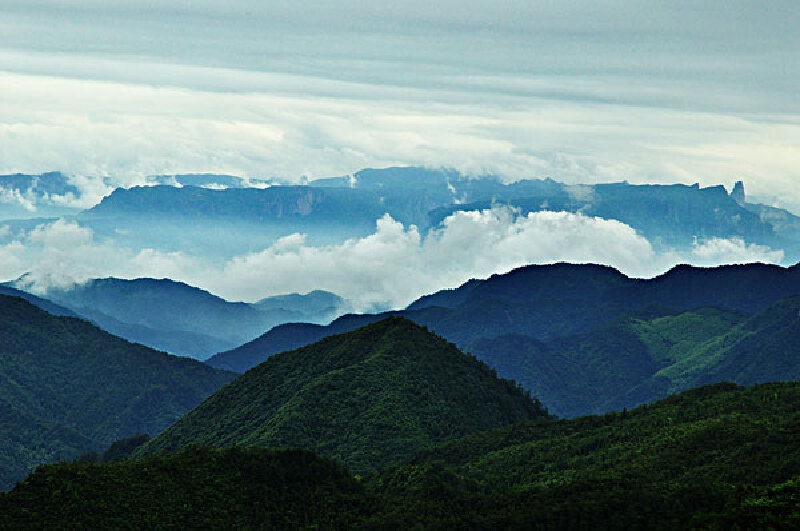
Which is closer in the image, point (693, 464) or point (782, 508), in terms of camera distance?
point (782, 508)

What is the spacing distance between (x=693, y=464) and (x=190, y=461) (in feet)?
167

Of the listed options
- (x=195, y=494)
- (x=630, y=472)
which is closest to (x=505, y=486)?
(x=630, y=472)

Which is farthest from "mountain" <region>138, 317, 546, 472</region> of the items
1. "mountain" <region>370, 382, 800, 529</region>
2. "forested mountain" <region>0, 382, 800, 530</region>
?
"forested mountain" <region>0, 382, 800, 530</region>

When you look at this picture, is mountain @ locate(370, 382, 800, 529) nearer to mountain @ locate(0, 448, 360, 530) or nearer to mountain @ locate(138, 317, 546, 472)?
mountain @ locate(0, 448, 360, 530)

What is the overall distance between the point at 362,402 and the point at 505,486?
44.9 meters

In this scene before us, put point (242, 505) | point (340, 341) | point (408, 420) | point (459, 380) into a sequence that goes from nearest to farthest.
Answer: point (242, 505)
point (408, 420)
point (459, 380)
point (340, 341)

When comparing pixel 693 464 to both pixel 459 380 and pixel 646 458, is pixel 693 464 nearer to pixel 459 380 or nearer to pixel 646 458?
pixel 646 458

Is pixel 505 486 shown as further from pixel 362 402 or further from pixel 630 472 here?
pixel 362 402

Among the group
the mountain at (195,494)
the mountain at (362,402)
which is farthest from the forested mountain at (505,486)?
the mountain at (362,402)

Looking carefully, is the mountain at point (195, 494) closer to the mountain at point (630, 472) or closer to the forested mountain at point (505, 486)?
the forested mountain at point (505, 486)

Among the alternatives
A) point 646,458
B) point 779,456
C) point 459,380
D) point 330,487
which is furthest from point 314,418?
point 779,456

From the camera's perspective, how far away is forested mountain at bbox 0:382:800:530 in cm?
7775

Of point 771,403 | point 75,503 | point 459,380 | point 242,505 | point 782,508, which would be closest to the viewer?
point 782,508

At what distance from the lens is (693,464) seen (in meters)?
99.4
